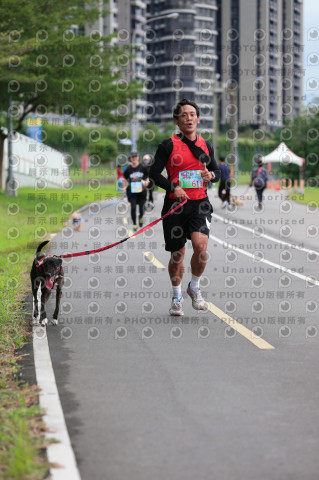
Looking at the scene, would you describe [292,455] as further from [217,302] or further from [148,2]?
[148,2]

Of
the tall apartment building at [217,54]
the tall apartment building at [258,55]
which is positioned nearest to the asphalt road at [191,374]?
the tall apartment building at [217,54]

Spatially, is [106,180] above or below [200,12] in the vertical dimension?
below

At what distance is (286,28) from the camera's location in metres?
148

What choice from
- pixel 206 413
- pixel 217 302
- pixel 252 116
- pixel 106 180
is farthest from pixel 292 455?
pixel 252 116

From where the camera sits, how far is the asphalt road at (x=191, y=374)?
482 centimetres

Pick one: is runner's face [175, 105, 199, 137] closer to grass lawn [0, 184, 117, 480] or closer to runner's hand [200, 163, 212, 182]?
runner's hand [200, 163, 212, 182]

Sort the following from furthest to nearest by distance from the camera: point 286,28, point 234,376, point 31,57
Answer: point 286,28 < point 31,57 < point 234,376

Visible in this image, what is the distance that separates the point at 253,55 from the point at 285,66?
1697cm

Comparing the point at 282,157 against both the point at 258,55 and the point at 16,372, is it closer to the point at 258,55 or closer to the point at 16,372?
the point at 16,372

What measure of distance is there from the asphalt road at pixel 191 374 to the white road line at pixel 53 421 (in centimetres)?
6

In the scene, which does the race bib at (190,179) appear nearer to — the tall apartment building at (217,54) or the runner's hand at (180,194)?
the runner's hand at (180,194)

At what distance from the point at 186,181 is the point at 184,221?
464 millimetres

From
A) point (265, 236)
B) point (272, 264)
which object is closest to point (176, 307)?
point (272, 264)

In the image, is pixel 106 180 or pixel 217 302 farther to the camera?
pixel 106 180
